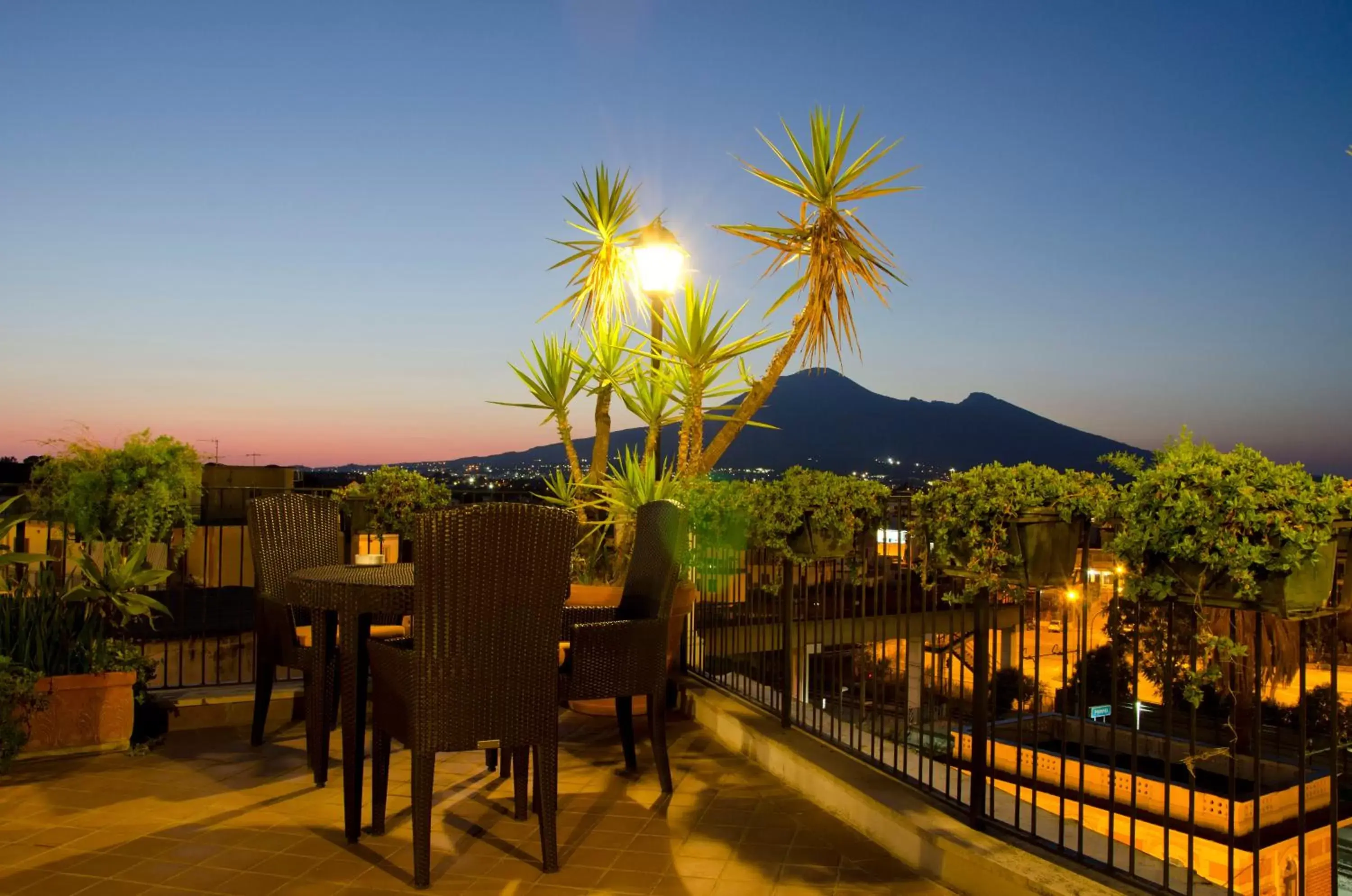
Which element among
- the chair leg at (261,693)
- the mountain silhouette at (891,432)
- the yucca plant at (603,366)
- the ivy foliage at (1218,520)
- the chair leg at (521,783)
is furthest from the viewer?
the mountain silhouette at (891,432)

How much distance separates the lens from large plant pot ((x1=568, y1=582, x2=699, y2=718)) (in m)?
4.64

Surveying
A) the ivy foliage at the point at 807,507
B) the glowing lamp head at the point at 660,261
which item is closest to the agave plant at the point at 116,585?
the ivy foliage at the point at 807,507

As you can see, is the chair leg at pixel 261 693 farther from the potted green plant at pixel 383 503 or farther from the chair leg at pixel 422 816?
the chair leg at pixel 422 816

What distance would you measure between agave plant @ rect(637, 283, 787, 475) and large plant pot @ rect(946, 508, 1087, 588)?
3.63 metres

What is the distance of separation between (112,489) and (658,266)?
10.4ft

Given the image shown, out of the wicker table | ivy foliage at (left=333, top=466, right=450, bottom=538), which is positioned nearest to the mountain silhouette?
ivy foliage at (left=333, top=466, right=450, bottom=538)

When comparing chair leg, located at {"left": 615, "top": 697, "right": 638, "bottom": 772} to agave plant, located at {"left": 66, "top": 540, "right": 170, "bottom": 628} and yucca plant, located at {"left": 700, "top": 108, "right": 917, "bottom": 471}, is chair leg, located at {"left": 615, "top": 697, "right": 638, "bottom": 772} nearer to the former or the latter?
agave plant, located at {"left": 66, "top": 540, "right": 170, "bottom": 628}

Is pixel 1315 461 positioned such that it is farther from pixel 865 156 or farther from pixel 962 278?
pixel 962 278

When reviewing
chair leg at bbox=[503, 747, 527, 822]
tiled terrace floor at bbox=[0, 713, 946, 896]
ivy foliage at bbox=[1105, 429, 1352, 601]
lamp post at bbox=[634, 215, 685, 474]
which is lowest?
tiled terrace floor at bbox=[0, 713, 946, 896]

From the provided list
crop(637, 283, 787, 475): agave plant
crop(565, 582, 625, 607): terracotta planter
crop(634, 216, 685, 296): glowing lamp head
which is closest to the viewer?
crop(565, 582, 625, 607): terracotta planter

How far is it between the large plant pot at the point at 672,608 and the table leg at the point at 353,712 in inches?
63.7

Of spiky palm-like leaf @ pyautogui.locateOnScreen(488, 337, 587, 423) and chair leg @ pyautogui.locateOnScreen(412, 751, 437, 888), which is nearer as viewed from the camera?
chair leg @ pyautogui.locateOnScreen(412, 751, 437, 888)

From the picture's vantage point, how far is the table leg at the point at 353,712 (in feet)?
9.78

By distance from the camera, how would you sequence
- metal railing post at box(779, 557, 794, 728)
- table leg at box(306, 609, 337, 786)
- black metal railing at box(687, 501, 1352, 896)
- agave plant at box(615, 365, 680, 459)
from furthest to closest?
agave plant at box(615, 365, 680, 459)
metal railing post at box(779, 557, 794, 728)
table leg at box(306, 609, 337, 786)
black metal railing at box(687, 501, 1352, 896)
